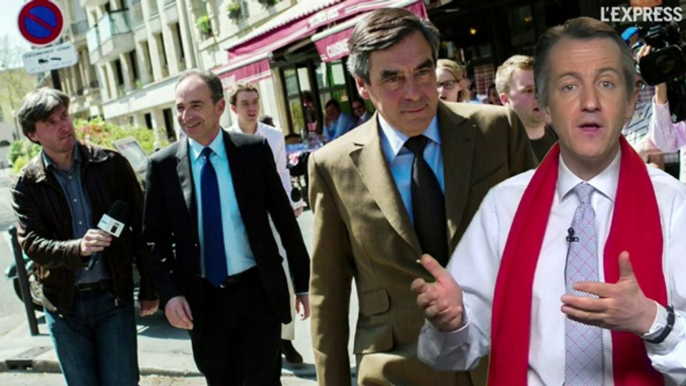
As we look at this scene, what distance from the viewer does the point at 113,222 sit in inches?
165

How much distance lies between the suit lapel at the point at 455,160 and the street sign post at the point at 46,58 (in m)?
5.23

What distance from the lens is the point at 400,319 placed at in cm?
276

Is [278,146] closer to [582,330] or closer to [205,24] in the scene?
[582,330]

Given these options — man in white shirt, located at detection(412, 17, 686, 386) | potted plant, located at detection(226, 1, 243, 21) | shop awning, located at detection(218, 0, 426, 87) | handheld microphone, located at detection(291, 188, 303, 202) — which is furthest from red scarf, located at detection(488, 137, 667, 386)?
potted plant, located at detection(226, 1, 243, 21)

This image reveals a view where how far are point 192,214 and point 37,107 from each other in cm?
99

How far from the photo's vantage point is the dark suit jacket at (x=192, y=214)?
409 cm

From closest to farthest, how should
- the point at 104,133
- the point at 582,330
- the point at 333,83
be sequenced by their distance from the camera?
the point at 582,330 < the point at 104,133 < the point at 333,83

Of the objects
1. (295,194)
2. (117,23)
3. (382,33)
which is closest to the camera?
(382,33)

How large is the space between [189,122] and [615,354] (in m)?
2.75

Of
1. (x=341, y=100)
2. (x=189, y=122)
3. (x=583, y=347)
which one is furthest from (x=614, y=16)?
(x=341, y=100)

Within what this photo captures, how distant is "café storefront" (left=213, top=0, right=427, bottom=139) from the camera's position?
431 inches

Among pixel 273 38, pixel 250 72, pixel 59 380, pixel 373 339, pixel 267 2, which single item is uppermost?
pixel 267 2

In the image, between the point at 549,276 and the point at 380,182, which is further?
the point at 380,182

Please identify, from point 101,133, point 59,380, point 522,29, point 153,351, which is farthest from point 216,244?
point 101,133
